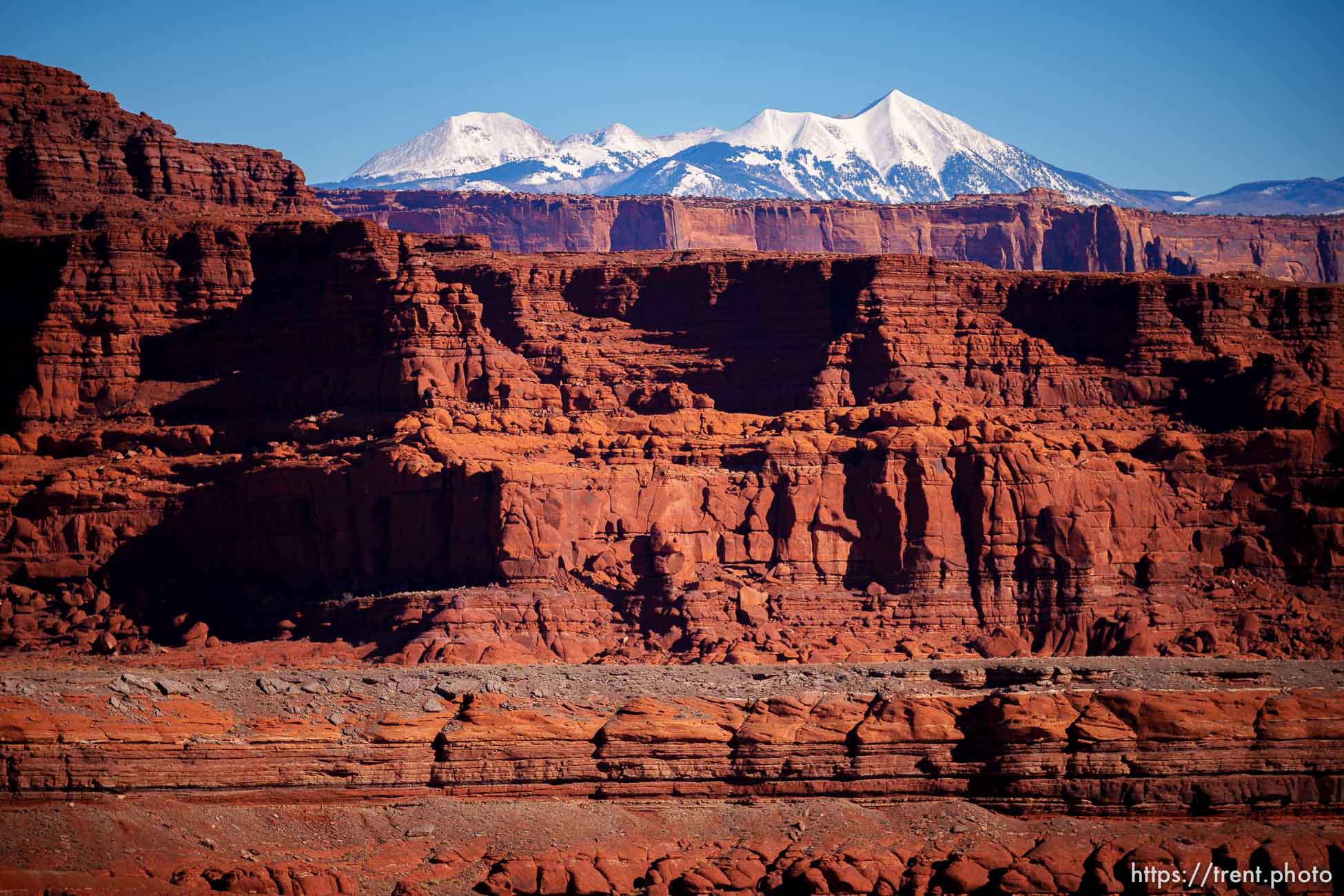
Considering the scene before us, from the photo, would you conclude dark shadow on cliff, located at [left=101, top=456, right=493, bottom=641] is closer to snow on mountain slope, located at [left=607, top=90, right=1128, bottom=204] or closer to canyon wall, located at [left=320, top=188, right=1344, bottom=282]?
canyon wall, located at [left=320, top=188, right=1344, bottom=282]

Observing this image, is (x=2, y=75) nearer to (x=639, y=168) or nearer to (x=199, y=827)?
(x=199, y=827)

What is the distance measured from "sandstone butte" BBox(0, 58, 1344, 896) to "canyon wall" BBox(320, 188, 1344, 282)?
3875 cm

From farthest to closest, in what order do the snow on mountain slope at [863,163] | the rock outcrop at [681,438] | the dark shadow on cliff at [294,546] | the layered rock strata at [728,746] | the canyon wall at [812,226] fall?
1. the snow on mountain slope at [863,163]
2. the canyon wall at [812,226]
3. the rock outcrop at [681,438]
4. the dark shadow on cliff at [294,546]
5. the layered rock strata at [728,746]

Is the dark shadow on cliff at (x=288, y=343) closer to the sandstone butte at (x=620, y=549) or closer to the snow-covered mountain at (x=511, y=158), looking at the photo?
the sandstone butte at (x=620, y=549)

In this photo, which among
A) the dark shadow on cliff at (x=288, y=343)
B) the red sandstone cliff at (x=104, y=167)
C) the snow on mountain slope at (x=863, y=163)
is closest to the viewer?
the dark shadow on cliff at (x=288, y=343)

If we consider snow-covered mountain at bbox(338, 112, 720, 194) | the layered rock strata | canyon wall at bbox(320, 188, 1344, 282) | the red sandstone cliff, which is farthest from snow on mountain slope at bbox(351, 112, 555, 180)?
the layered rock strata

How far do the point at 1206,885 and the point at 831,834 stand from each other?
715 cm

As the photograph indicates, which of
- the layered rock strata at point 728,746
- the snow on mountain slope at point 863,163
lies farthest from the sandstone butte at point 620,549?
the snow on mountain slope at point 863,163

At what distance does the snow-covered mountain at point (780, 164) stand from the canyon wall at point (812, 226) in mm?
27869

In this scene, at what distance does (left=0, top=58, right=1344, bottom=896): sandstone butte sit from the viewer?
2288 inches

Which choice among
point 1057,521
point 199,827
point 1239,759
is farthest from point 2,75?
point 1239,759

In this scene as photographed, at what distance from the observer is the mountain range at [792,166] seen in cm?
17388

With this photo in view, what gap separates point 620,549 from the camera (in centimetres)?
7881

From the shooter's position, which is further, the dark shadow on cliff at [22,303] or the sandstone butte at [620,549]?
the dark shadow on cliff at [22,303]
